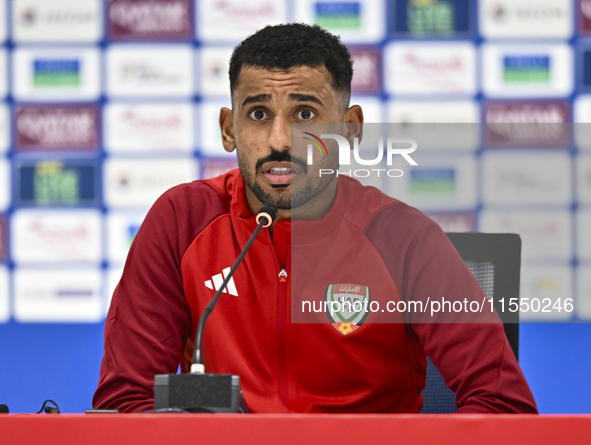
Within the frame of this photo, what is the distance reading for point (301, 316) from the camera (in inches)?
39.8

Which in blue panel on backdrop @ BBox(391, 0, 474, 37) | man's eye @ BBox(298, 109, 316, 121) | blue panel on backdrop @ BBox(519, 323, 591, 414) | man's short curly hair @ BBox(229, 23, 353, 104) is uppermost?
blue panel on backdrop @ BBox(391, 0, 474, 37)

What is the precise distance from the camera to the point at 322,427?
495mm

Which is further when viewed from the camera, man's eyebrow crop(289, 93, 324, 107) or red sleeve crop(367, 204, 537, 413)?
man's eyebrow crop(289, 93, 324, 107)

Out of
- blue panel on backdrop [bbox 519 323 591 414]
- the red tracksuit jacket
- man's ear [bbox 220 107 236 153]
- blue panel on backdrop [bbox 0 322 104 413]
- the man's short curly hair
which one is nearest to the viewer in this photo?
the red tracksuit jacket

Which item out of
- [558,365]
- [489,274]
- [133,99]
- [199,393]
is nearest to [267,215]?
[199,393]

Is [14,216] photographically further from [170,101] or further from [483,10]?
[483,10]

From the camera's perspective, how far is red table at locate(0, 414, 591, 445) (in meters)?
0.49

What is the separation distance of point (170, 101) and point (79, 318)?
3.05 feet

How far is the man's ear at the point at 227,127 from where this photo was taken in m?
1.20

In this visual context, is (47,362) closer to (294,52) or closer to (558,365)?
(294,52)

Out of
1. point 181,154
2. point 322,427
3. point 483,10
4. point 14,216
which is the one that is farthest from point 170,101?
point 322,427

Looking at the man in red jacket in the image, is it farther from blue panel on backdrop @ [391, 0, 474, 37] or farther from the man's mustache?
blue panel on backdrop @ [391, 0, 474, 37]

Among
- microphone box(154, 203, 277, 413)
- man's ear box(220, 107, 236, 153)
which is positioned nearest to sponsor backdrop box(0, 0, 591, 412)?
man's ear box(220, 107, 236, 153)

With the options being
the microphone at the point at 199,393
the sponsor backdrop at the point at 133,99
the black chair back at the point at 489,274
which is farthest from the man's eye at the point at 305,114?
the sponsor backdrop at the point at 133,99
